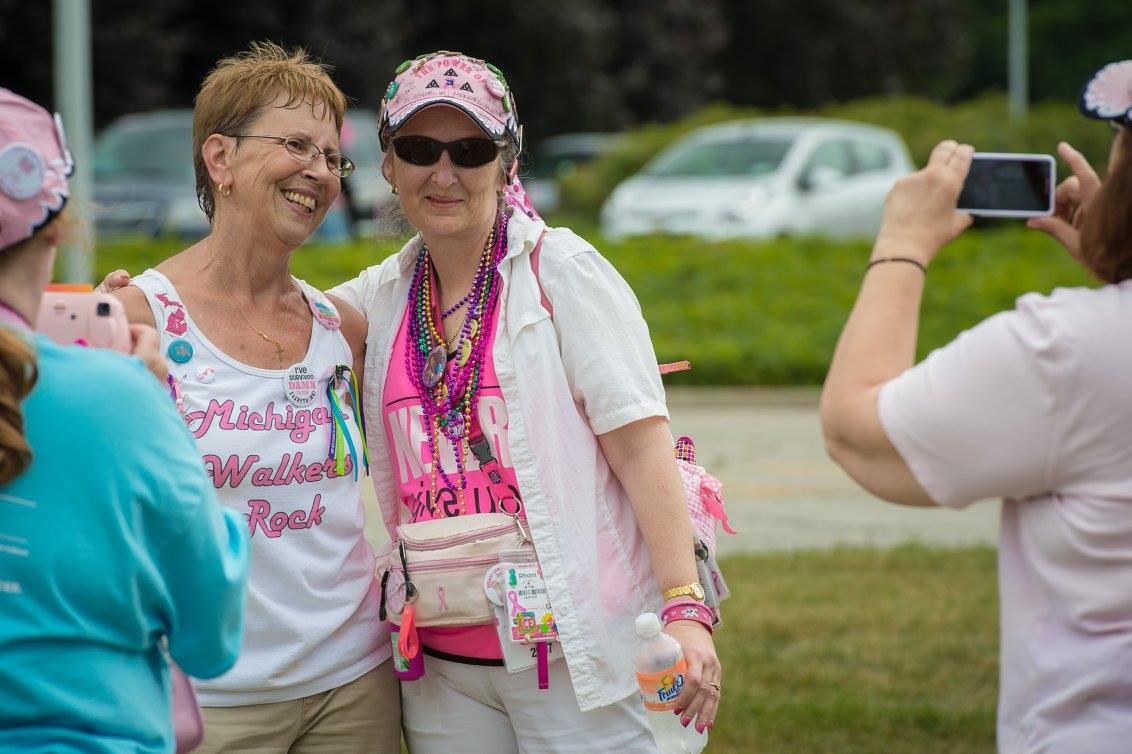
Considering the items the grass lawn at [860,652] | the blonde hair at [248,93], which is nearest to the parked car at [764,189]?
the grass lawn at [860,652]

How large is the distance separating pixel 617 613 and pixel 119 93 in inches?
948

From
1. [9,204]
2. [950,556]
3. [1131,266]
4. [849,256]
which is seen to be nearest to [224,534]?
[9,204]

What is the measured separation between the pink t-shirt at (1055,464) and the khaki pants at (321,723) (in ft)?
4.84

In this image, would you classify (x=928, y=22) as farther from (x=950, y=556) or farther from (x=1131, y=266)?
(x=1131, y=266)

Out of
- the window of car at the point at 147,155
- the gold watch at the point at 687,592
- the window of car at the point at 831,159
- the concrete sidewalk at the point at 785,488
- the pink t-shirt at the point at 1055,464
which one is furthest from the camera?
the window of car at the point at 831,159

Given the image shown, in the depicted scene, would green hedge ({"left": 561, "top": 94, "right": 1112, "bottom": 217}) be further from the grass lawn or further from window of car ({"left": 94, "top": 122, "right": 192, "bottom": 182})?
the grass lawn

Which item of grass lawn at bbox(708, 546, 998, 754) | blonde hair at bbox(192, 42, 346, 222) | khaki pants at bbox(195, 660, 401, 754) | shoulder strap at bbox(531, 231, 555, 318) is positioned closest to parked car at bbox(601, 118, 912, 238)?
grass lawn at bbox(708, 546, 998, 754)

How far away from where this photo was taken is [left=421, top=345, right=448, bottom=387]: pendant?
3242mm

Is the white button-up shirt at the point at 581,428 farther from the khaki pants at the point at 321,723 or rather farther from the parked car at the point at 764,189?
the parked car at the point at 764,189

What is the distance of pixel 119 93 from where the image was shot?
83.0ft

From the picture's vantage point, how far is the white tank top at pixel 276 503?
3.05m

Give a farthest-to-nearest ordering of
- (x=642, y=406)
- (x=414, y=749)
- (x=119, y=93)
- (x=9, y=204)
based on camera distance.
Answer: (x=119, y=93)
(x=414, y=749)
(x=642, y=406)
(x=9, y=204)

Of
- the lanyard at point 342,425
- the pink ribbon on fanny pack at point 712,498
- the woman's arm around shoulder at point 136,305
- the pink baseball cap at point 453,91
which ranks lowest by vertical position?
the pink ribbon on fanny pack at point 712,498

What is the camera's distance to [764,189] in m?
16.6
